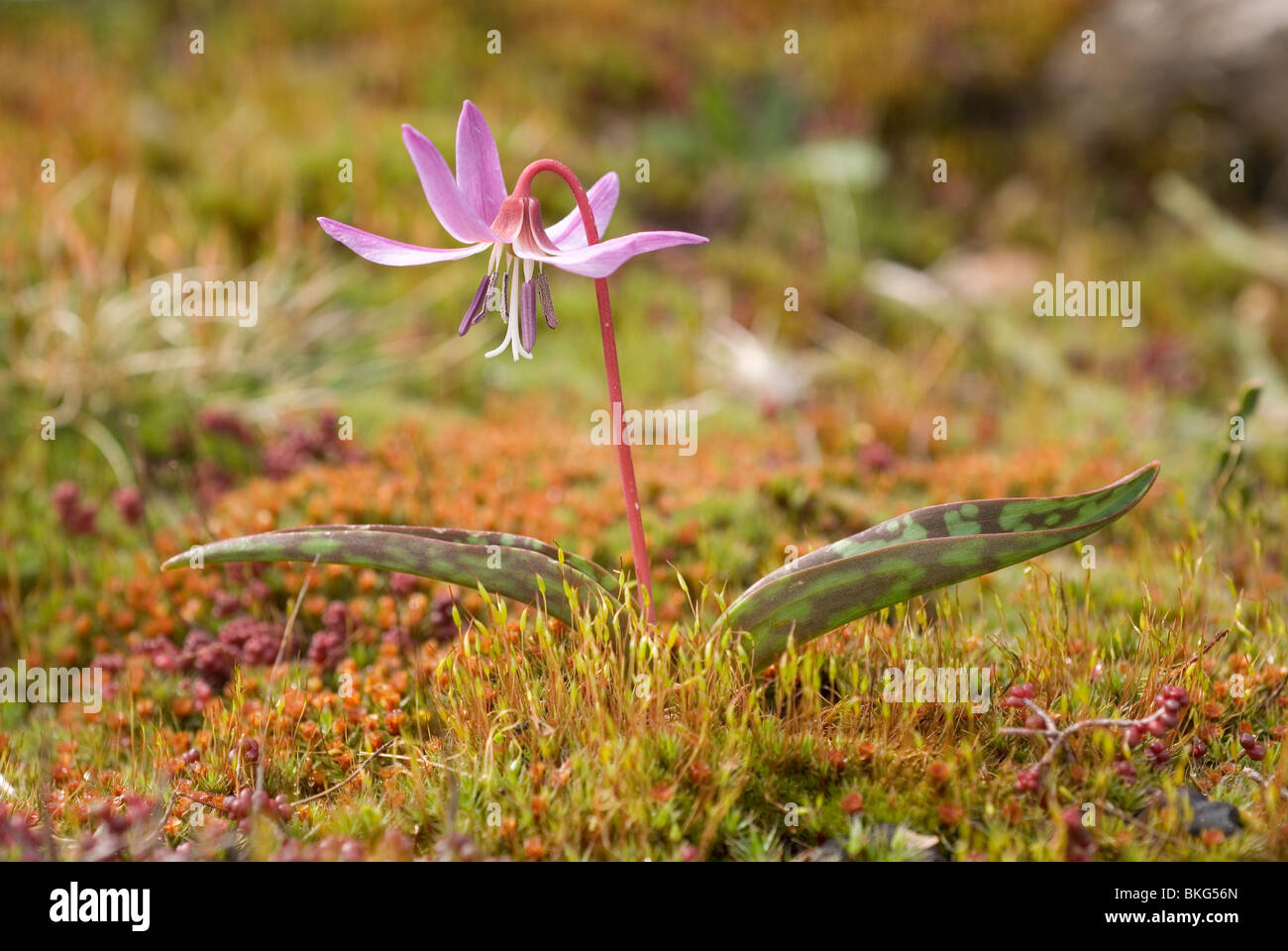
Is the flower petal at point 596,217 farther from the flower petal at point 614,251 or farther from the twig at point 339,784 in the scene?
the twig at point 339,784

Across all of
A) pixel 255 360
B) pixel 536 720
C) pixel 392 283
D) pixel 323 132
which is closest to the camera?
pixel 536 720

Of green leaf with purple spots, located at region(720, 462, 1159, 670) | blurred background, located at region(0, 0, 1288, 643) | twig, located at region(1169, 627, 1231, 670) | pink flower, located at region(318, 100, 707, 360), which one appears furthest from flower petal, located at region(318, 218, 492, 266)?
twig, located at region(1169, 627, 1231, 670)

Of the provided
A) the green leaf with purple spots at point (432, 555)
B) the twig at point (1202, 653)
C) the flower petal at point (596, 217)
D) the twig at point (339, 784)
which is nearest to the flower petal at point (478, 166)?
the flower petal at point (596, 217)

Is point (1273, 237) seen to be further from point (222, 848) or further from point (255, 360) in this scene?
point (222, 848)

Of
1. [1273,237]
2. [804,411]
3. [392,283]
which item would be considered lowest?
[804,411]

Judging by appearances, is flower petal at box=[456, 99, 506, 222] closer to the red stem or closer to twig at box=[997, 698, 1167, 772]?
the red stem

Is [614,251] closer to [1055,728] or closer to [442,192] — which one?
[442,192]
